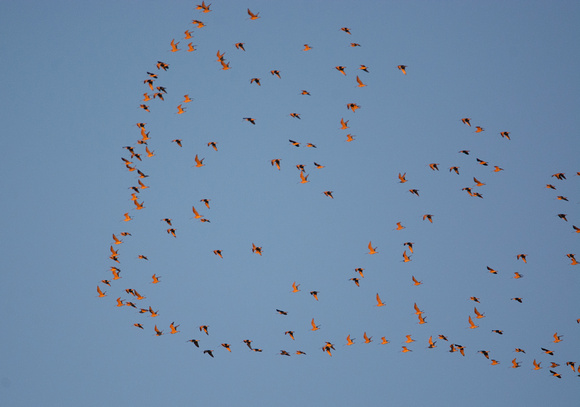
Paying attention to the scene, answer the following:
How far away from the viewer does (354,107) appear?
95.2 m

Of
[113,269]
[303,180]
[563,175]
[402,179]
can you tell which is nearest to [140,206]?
[113,269]

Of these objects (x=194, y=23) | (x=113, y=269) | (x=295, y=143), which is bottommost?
(x=113, y=269)

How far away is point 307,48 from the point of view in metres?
92.6

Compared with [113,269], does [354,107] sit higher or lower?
higher

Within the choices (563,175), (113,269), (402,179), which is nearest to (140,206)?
(113,269)

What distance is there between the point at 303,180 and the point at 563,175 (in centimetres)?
1886

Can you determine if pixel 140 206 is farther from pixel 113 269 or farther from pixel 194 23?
pixel 194 23

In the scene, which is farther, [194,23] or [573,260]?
[573,260]

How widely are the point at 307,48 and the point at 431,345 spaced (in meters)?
22.6

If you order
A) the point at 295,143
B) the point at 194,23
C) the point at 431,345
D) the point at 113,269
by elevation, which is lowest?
the point at 431,345

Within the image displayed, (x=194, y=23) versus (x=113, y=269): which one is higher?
(x=194, y=23)

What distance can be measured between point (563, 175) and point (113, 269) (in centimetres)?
3303

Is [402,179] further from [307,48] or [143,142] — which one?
[143,142]

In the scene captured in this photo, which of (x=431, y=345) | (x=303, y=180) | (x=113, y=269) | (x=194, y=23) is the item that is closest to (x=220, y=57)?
(x=194, y=23)
